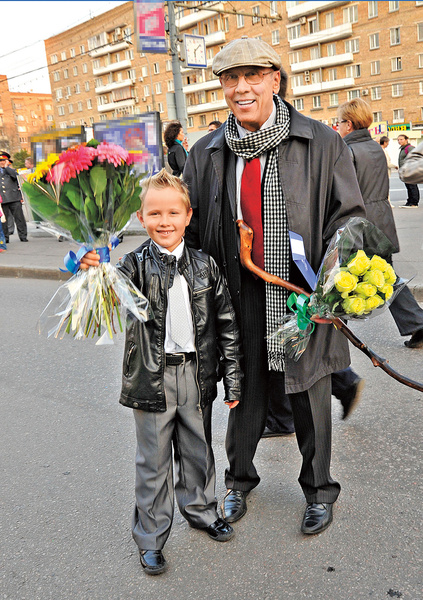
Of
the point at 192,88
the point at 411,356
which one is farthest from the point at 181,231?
the point at 192,88

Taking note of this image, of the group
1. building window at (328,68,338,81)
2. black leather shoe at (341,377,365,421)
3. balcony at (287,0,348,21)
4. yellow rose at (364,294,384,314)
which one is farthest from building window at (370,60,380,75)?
yellow rose at (364,294,384,314)

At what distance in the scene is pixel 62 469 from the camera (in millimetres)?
3203

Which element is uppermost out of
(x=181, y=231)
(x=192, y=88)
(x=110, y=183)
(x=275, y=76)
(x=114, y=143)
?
(x=192, y=88)

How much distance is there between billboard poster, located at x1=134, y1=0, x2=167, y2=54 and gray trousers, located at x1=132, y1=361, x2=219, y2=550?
1076 centimetres

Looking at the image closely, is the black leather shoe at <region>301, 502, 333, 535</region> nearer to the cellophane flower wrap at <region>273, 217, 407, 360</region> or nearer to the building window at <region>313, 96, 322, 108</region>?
the cellophane flower wrap at <region>273, 217, 407, 360</region>

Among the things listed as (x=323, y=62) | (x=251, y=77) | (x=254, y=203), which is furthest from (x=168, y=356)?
(x=323, y=62)

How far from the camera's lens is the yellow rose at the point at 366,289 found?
Answer: 2.09m

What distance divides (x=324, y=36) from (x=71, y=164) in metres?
56.4

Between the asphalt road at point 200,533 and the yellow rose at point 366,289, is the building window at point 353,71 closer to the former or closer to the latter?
the asphalt road at point 200,533

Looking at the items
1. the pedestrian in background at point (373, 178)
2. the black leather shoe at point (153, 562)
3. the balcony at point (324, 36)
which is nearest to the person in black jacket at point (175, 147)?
the pedestrian in background at point (373, 178)

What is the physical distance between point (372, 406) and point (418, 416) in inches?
12.7

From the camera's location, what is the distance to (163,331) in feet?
7.44

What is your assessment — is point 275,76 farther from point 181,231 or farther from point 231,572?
point 231,572

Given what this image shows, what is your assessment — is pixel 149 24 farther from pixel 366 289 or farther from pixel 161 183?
pixel 366 289
